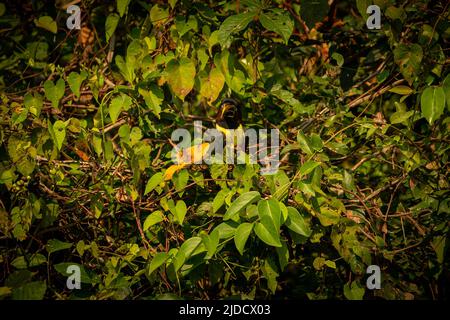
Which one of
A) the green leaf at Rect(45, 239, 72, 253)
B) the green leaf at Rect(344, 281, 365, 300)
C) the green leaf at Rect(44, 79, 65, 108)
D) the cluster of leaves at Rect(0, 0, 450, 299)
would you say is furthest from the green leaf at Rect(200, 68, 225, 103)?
the green leaf at Rect(344, 281, 365, 300)

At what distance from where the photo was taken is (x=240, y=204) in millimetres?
1234

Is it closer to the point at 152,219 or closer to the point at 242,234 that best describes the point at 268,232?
the point at 242,234

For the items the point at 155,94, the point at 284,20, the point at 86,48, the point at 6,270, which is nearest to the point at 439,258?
the point at 284,20

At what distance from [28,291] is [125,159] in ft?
1.67

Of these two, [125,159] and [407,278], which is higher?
[125,159]

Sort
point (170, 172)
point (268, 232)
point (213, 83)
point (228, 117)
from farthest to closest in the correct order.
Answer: point (228, 117), point (213, 83), point (170, 172), point (268, 232)

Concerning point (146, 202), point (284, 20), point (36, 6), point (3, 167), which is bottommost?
point (146, 202)

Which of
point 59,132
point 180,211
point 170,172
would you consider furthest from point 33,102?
point 180,211

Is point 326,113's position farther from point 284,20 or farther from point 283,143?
point 284,20

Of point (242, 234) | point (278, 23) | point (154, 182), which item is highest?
point (278, 23)

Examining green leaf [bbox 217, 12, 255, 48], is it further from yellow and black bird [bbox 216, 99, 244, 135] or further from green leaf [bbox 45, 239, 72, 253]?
green leaf [bbox 45, 239, 72, 253]

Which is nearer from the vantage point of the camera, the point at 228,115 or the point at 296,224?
the point at 296,224

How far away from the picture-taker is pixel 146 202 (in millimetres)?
1612

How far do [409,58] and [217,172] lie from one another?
0.75 metres
